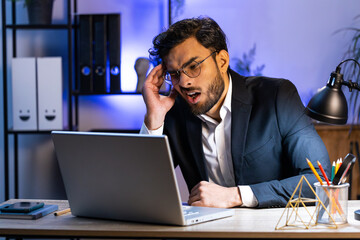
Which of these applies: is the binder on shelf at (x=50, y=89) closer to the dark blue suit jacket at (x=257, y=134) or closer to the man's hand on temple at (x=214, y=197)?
the dark blue suit jacket at (x=257, y=134)

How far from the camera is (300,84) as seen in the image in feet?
11.4

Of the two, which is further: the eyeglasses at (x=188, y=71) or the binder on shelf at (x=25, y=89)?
the binder on shelf at (x=25, y=89)

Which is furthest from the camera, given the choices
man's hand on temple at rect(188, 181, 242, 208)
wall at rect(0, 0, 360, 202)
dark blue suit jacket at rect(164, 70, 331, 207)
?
wall at rect(0, 0, 360, 202)

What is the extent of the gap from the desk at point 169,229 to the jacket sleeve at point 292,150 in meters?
0.12

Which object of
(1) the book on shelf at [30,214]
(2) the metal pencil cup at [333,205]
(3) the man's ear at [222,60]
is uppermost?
(3) the man's ear at [222,60]

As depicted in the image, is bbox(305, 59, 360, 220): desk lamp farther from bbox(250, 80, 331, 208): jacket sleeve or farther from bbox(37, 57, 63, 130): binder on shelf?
bbox(37, 57, 63, 130): binder on shelf

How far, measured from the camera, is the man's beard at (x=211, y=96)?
1.96 meters

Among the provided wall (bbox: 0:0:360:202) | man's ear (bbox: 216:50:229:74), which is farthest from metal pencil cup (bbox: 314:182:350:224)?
wall (bbox: 0:0:360:202)

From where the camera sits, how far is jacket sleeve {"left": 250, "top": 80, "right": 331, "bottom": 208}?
5.11 ft

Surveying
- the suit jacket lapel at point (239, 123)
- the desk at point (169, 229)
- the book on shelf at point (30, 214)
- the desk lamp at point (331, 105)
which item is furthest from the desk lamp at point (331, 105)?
the book on shelf at point (30, 214)

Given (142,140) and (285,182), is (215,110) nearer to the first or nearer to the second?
(285,182)

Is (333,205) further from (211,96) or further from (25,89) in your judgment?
(25,89)

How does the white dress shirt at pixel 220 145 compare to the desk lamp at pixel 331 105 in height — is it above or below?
below

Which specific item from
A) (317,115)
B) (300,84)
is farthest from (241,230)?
(300,84)
